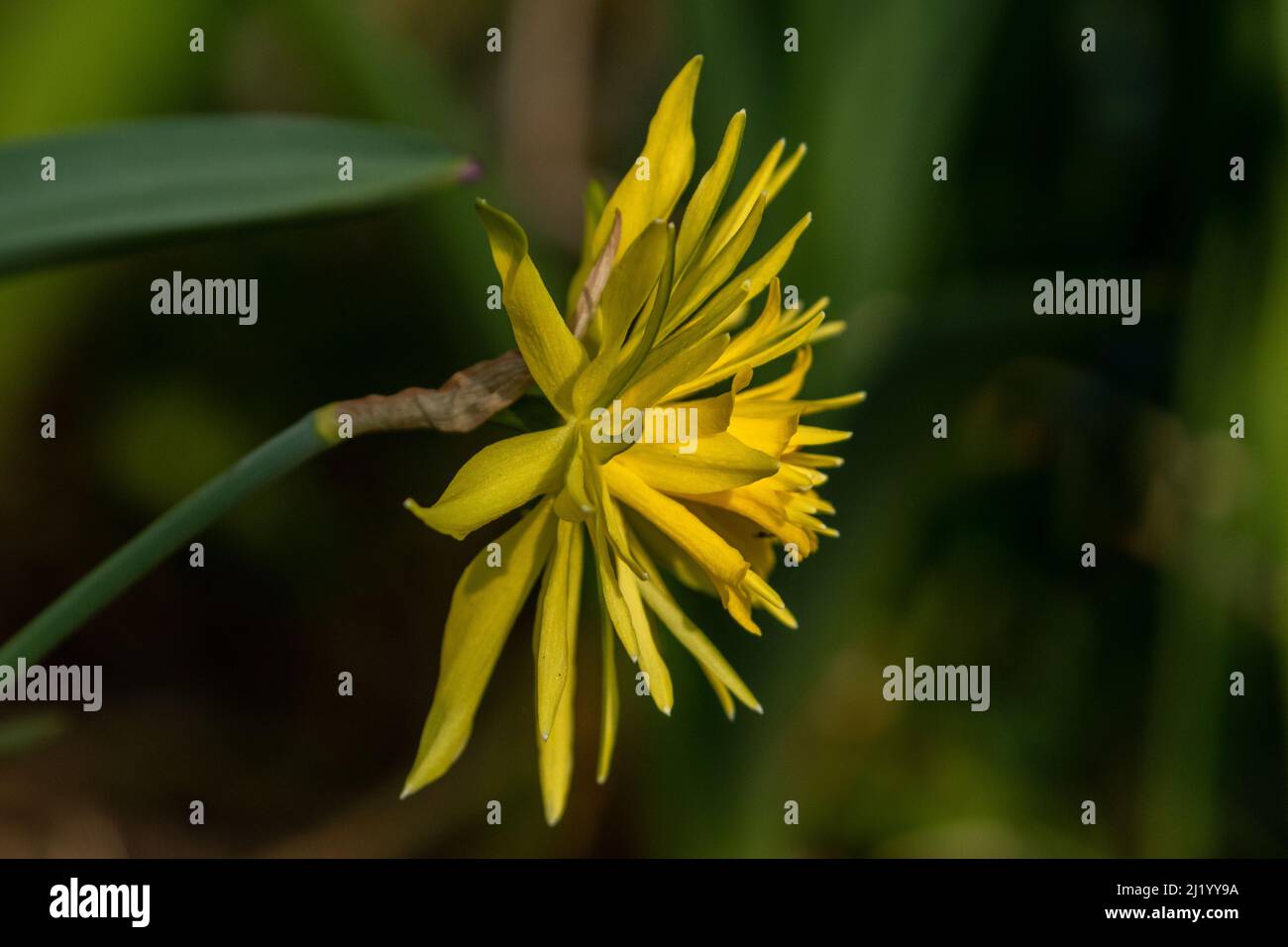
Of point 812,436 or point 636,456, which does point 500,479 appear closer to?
point 636,456

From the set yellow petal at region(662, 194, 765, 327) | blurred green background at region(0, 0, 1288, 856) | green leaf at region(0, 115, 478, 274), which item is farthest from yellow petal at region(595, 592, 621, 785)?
blurred green background at region(0, 0, 1288, 856)

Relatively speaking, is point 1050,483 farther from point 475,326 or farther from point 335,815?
point 335,815

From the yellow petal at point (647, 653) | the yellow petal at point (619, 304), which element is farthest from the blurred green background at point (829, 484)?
the yellow petal at point (619, 304)

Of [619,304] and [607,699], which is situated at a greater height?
[619,304]

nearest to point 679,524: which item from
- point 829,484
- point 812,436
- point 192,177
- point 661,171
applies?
point 812,436

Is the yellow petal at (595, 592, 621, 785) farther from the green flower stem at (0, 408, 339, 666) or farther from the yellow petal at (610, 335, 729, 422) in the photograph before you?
the green flower stem at (0, 408, 339, 666)

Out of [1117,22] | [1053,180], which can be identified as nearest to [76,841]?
[1053,180]
